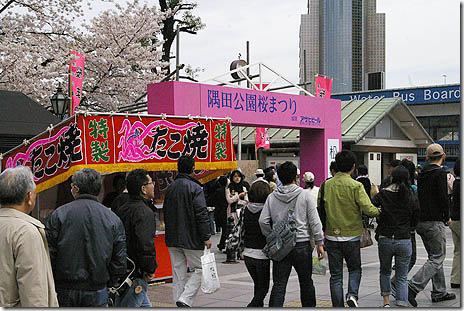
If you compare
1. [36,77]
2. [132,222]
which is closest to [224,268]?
[132,222]

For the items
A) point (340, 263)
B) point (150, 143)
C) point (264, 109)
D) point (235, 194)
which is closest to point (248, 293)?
point (340, 263)

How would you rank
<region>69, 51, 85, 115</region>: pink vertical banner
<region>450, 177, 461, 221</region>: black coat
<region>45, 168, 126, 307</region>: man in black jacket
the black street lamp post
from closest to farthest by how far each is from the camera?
<region>45, 168, 126, 307</region>: man in black jacket, <region>450, 177, 461, 221</region>: black coat, the black street lamp post, <region>69, 51, 85, 115</region>: pink vertical banner

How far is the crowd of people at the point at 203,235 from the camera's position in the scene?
3.78 m

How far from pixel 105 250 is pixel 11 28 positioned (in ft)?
50.6

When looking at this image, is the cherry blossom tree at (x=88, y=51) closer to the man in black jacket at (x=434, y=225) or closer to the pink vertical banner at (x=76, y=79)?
the pink vertical banner at (x=76, y=79)

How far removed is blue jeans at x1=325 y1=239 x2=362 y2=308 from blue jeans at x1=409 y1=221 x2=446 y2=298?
37.6 inches

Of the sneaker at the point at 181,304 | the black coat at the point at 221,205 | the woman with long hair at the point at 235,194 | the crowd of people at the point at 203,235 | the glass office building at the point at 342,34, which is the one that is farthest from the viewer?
the glass office building at the point at 342,34

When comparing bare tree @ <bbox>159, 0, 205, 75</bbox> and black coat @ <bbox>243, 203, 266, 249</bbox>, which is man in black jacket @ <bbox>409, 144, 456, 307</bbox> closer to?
black coat @ <bbox>243, 203, 266, 249</bbox>

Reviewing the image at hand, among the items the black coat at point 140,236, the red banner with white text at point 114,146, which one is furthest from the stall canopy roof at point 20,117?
the black coat at point 140,236

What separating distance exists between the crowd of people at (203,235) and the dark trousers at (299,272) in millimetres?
10

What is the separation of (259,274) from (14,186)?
326 cm

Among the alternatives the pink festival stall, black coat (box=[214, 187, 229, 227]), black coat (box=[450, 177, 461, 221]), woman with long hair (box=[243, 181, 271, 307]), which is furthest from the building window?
woman with long hair (box=[243, 181, 271, 307])

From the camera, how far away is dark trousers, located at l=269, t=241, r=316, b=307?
618 cm

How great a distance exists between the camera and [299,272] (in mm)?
6207
